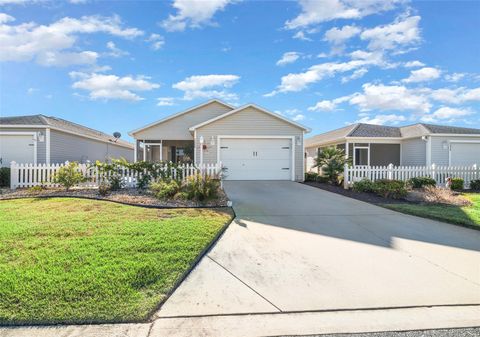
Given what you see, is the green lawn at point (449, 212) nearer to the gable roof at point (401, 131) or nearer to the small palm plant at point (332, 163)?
the small palm plant at point (332, 163)

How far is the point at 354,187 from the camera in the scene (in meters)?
11.7

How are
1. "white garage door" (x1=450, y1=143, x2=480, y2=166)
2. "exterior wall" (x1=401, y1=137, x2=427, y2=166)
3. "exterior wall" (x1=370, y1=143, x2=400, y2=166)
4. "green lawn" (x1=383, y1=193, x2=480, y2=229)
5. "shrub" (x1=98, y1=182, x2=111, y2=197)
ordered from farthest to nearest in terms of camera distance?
"exterior wall" (x1=370, y1=143, x2=400, y2=166)
"exterior wall" (x1=401, y1=137, x2=427, y2=166)
"white garage door" (x1=450, y1=143, x2=480, y2=166)
"shrub" (x1=98, y1=182, x2=111, y2=197)
"green lawn" (x1=383, y1=193, x2=480, y2=229)

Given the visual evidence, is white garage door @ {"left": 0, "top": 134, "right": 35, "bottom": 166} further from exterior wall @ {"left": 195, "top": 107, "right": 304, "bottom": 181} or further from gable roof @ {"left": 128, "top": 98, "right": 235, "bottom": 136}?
exterior wall @ {"left": 195, "top": 107, "right": 304, "bottom": 181}

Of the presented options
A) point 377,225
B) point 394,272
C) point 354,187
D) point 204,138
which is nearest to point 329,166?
point 354,187

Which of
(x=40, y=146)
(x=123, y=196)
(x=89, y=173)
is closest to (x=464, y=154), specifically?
(x=123, y=196)

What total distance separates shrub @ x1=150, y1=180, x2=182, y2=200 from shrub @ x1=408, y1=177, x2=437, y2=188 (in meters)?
9.93

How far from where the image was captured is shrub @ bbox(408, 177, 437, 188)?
39.8ft

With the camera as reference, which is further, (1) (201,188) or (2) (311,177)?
(2) (311,177)

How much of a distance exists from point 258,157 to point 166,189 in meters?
7.76

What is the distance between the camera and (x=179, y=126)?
20.2m

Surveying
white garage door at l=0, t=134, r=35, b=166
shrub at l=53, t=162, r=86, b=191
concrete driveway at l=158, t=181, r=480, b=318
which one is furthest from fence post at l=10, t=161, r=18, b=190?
concrete driveway at l=158, t=181, r=480, b=318

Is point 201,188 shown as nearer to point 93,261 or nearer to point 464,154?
point 93,261

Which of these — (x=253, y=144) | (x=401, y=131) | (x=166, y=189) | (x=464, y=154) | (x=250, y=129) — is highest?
(x=401, y=131)

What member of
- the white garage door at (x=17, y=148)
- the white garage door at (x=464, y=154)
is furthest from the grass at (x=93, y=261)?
the white garage door at (x=464, y=154)
